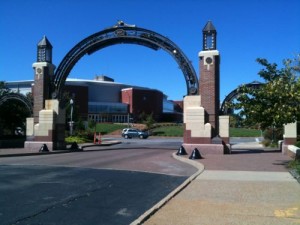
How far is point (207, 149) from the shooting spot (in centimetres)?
2575

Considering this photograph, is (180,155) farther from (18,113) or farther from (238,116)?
(18,113)

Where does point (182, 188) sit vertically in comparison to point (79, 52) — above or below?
below

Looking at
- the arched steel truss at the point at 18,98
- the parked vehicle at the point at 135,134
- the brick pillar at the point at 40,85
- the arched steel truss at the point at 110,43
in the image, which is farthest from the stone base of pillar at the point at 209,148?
the parked vehicle at the point at 135,134

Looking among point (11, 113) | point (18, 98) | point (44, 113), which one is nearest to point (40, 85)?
point (44, 113)

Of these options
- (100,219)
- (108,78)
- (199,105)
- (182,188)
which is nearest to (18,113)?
(199,105)

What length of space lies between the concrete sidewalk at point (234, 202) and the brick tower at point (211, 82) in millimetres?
12614

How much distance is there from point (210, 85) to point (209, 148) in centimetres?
388

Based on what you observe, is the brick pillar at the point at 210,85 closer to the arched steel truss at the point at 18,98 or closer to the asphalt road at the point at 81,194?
the asphalt road at the point at 81,194

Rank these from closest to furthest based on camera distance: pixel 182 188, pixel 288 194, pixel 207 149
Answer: pixel 288 194 → pixel 182 188 → pixel 207 149

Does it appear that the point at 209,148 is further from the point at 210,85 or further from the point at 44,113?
the point at 44,113

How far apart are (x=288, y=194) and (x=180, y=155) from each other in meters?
13.8

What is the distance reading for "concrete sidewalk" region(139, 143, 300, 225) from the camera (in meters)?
7.63

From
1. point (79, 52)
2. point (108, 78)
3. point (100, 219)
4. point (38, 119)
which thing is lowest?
point (100, 219)

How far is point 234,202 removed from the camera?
9.27 meters
